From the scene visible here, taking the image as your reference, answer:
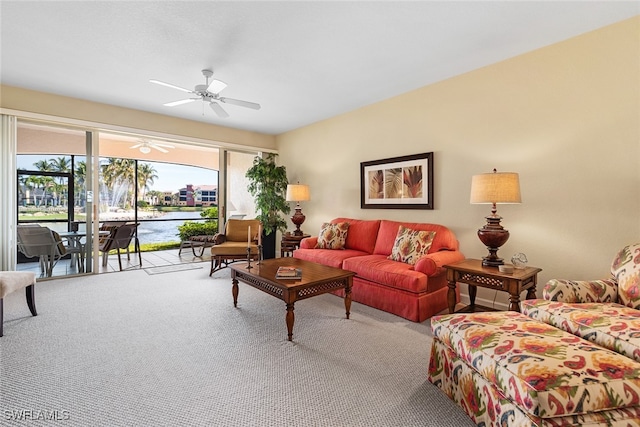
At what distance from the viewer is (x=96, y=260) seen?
15.5 feet

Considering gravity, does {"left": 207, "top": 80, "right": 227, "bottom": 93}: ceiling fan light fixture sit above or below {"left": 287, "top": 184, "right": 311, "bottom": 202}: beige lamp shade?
above

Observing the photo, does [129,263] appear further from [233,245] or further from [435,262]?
[435,262]

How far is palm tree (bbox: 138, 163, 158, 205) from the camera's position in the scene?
303 inches

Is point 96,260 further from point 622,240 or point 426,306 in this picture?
point 622,240

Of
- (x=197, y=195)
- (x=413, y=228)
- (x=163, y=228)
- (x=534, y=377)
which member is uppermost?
(x=197, y=195)

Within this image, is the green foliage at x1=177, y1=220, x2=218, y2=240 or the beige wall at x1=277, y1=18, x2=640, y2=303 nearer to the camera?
the beige wall at x1=277, y1=18, x2=640, y2=303

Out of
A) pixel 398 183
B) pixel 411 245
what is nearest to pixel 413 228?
pixel 411 245

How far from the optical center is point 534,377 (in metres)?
1.24

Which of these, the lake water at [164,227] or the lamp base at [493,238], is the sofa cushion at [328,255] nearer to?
the lamp base at [493,238]

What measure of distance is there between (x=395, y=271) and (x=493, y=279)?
88 centimetres

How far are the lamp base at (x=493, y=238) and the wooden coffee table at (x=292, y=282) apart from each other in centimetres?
131

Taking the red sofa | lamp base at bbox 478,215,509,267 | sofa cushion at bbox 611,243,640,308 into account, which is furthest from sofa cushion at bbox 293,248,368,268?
sofa cushion at bbox 611,243,640,308

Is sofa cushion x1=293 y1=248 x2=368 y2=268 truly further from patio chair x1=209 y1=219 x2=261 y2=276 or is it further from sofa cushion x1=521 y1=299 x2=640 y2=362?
sofa cushion x1=521 y1=299 x2=640 y2=362

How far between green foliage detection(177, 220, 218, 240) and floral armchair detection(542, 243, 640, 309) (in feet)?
23.8
